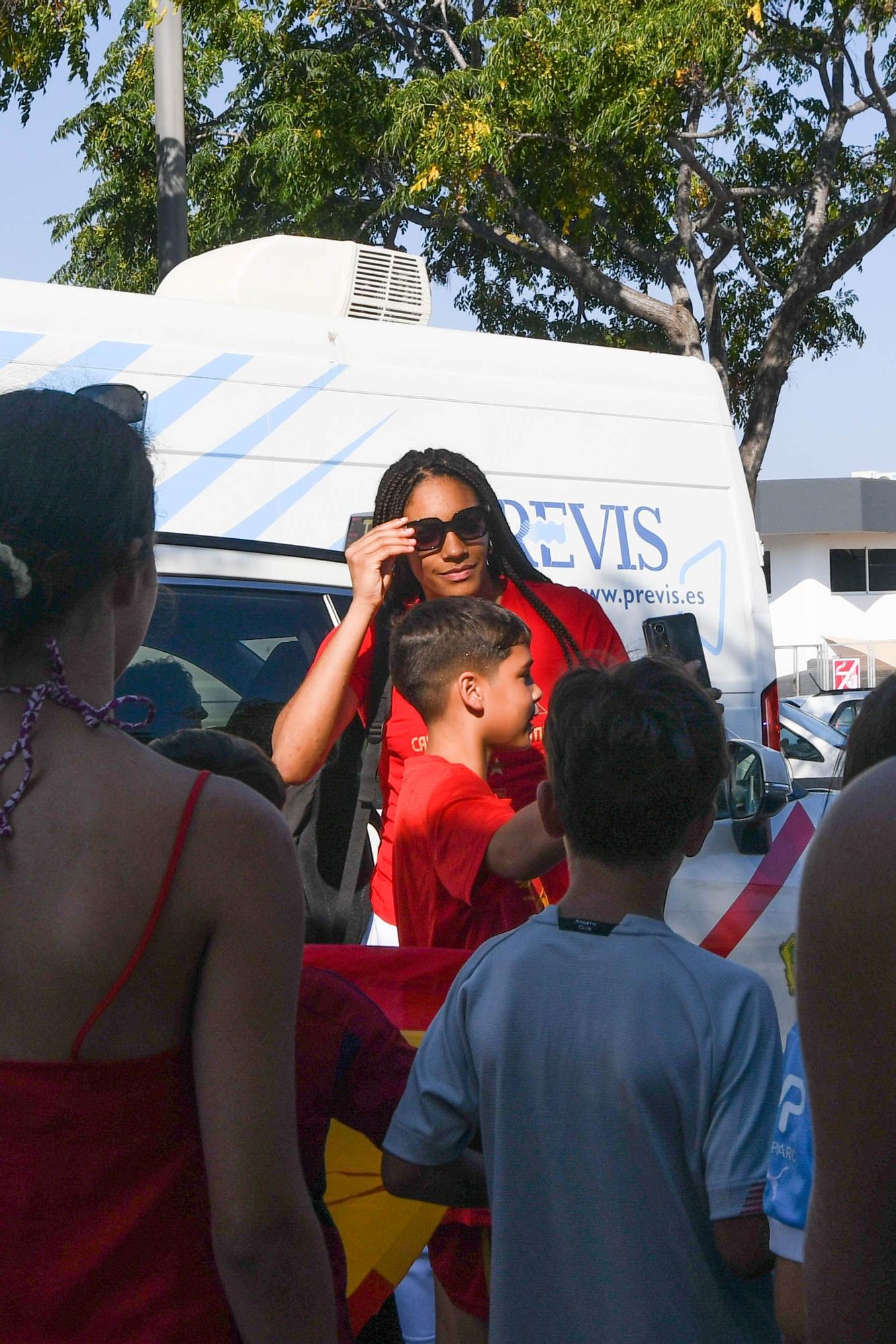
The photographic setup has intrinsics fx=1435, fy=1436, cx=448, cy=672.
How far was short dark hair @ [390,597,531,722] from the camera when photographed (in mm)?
2670

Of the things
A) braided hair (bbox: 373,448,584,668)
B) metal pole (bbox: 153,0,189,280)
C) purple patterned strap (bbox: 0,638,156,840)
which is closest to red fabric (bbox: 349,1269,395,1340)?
purple patterned strap (bbox: 0,638,156,840)

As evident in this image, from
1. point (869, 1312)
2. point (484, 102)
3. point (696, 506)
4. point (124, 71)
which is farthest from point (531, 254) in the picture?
point (869, 1312)

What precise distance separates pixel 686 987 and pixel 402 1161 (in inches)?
17.1

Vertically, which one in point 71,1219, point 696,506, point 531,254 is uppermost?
point 531,254

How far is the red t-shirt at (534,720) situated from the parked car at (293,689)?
463 mm

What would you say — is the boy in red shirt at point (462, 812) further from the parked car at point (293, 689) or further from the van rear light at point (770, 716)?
the van rear light at point (770, 716)

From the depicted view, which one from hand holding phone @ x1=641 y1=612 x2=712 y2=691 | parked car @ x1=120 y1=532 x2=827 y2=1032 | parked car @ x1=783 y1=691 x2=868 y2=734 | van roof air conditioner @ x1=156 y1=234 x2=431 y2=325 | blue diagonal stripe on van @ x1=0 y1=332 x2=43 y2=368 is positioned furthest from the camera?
parked car @ x1=783 y1=691 x2=868 y2=734

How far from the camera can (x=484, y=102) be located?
37.2 feet

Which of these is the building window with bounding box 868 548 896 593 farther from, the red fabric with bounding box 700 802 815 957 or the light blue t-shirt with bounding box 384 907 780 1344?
the light blue t-shirt with bounding box 384 907 780 1344

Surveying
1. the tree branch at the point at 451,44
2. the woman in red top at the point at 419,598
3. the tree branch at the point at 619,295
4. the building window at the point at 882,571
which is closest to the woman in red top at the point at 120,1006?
the woman in red top at the point at 419,598

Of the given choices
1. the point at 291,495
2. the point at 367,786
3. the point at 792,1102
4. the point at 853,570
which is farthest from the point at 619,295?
the point at 853,570

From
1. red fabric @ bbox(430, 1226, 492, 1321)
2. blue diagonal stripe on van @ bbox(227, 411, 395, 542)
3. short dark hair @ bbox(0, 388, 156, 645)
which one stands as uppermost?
blue diagonal stripe on van @ bbox(227, 411, 395, 542)

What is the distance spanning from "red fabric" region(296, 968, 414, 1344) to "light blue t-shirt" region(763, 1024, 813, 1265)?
1.53 feet

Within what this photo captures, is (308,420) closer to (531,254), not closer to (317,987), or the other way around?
(317,987)
